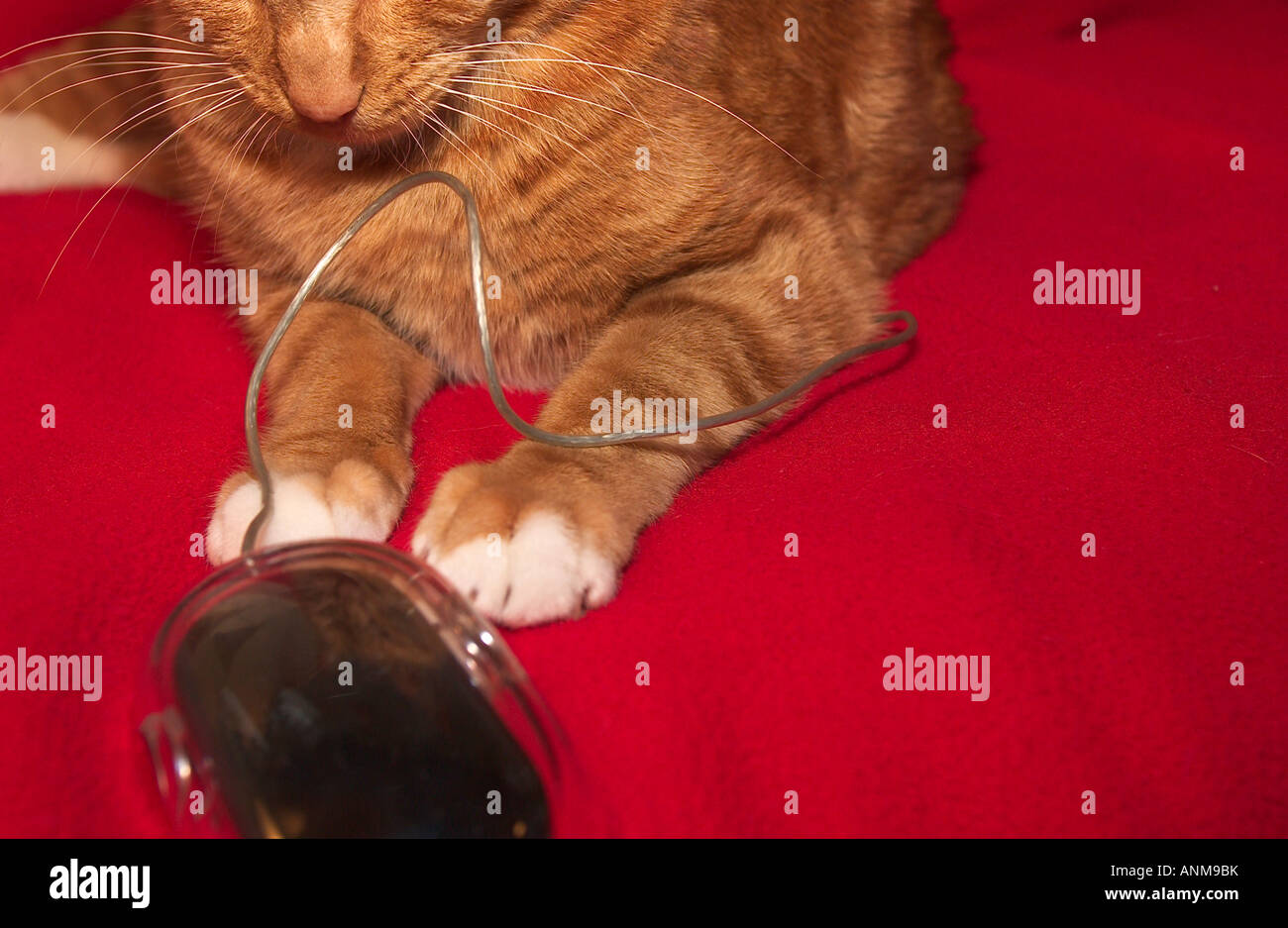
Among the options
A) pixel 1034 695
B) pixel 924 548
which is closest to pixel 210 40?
pixel 924 548

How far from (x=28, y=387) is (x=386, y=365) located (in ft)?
1.24

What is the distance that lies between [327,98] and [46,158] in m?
0.81

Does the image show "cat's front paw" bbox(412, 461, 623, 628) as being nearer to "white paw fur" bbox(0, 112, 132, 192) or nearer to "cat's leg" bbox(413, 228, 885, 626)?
"cat's leg" bbox(413, 228, 885, 626)

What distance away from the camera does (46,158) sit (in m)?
1.53

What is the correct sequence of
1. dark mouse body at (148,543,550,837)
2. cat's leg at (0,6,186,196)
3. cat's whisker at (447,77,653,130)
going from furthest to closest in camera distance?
→ cat's leg at (0,6,186,196), cat's whisker at (447,77,653,130), dark mouse body at (148,543,550,837)

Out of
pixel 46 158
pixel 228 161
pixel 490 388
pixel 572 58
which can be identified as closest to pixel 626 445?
pixel 490 388

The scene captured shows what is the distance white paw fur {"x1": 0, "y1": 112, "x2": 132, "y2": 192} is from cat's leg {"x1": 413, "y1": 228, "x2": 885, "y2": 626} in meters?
0.82

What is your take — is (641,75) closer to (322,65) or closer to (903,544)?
(322,65)

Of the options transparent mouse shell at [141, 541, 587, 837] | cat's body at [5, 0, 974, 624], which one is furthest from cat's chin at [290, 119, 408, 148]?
transparent mouse shell at [141, 541, 587, 837]

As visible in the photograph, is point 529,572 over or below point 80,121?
below

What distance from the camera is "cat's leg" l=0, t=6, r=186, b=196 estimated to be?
1.52 meters

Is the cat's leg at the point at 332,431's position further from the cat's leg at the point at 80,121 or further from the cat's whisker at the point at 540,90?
the cat's leg at the point at 80,121

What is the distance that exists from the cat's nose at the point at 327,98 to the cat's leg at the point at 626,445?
31 cm
